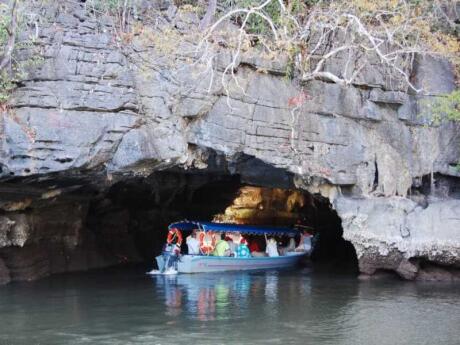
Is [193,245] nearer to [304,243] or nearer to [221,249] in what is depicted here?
[221,249]

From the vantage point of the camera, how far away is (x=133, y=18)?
15.1 metres

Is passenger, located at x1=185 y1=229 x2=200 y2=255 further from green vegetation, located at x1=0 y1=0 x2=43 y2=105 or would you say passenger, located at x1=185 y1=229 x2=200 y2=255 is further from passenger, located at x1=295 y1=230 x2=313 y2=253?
green vegetation, located at x1=0 y1=0 x2=43 y2=105

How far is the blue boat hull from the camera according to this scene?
61.4 ft

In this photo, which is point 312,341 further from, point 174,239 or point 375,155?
point 174,239

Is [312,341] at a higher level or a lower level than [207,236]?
lower

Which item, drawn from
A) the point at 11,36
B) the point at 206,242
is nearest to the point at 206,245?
the point at 206,242

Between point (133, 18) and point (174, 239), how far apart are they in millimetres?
7051

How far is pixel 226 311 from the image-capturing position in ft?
42.4

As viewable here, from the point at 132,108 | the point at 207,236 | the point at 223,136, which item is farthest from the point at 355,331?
the point at 207,236

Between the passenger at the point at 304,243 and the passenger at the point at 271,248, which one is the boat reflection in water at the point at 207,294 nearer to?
the passenger at the point at 271,248

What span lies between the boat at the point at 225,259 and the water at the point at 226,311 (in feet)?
2.98

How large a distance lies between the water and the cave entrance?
3716 mm

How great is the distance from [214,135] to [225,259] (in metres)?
5.24

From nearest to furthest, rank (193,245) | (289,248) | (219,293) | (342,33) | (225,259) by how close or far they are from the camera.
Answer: (219,293) < (342,33) < (225,259) < (193,245) < (289,248)
